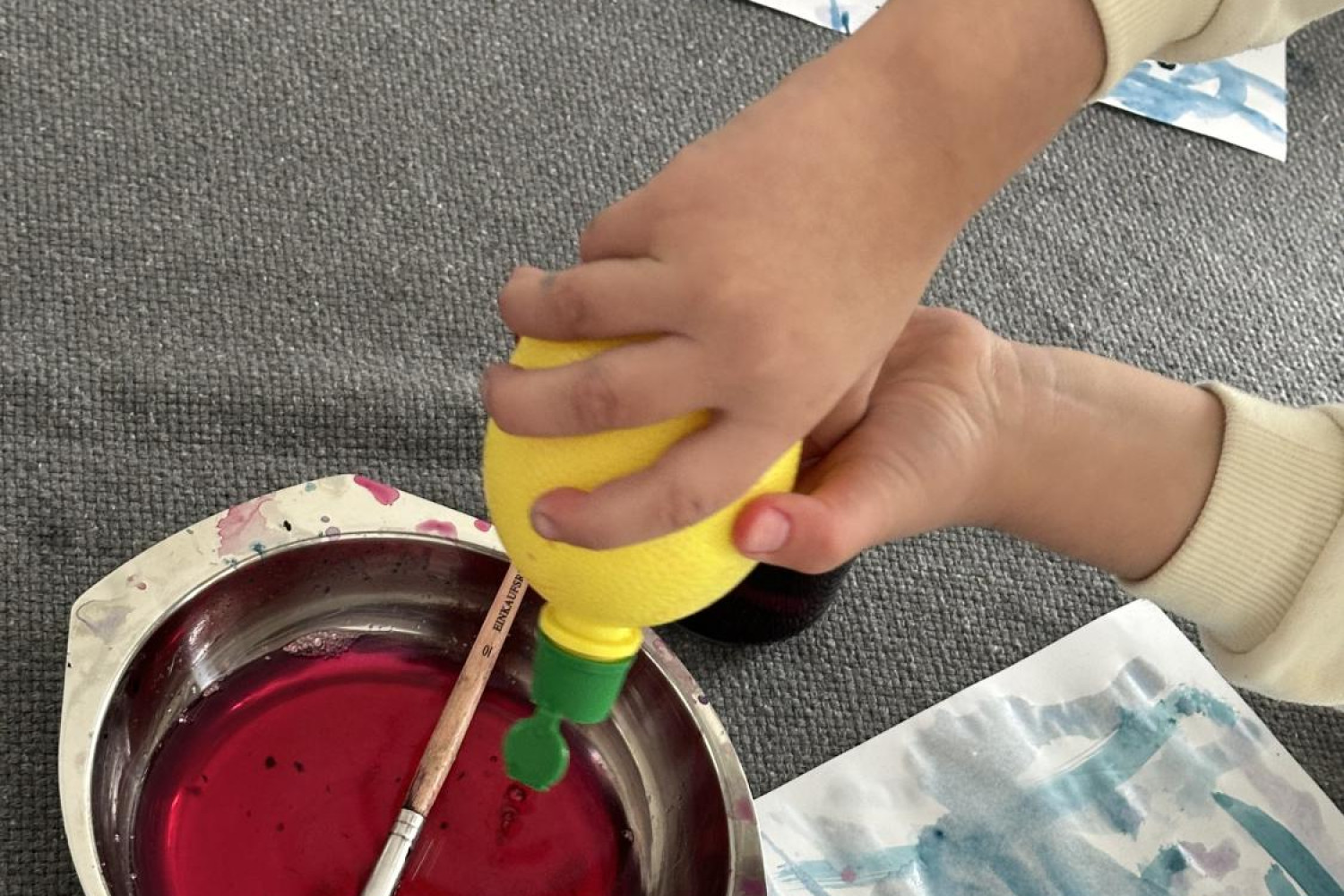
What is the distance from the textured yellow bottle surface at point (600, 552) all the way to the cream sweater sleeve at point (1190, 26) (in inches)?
6.1

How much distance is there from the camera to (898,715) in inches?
21.7

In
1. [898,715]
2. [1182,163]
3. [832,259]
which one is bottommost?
[898,715]

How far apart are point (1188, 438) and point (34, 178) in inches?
20.5

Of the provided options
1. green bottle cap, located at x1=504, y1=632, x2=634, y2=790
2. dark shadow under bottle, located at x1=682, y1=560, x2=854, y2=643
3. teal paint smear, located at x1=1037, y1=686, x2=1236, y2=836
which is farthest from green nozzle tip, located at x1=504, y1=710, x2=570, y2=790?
teal paint smear, located at x1=1037, y1=686, x2=1236, y2=836

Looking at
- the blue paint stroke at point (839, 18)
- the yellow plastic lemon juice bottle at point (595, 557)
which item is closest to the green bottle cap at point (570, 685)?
the yellow plastic lemon juice bottle at point (595, 557)

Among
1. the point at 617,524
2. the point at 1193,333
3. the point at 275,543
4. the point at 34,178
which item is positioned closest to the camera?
the point at 617,524

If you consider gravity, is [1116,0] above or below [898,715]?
above

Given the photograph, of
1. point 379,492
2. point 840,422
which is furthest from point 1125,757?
point 379,492

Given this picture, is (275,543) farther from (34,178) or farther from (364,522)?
(34,178)

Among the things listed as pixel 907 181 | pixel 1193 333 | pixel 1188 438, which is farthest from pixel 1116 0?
pixel 1193 333

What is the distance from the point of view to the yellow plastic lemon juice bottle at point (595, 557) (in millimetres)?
295

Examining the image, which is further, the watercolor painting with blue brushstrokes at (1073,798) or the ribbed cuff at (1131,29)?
the watercolor painting with blue brushstrokes at (1073,798)

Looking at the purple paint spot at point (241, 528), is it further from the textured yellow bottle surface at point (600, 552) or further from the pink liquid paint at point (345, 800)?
the textured yellow bottle surface at point (600, 552)

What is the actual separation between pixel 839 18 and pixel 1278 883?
1.78 feet
